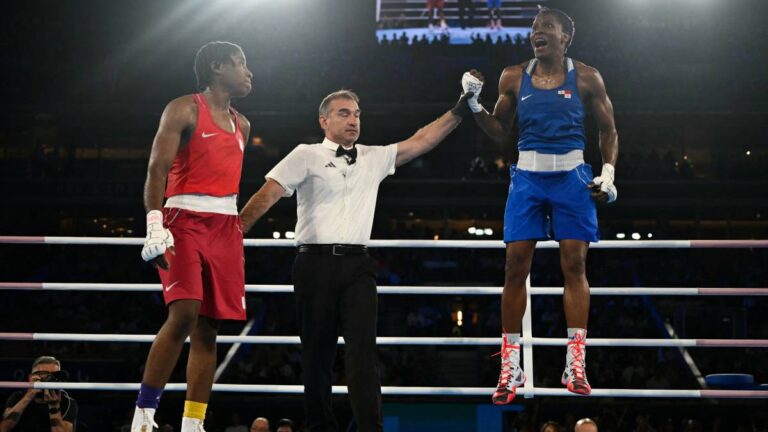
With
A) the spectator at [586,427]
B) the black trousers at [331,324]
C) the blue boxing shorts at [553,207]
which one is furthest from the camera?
the spectator at [586,427]

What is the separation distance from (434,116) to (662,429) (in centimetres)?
1146

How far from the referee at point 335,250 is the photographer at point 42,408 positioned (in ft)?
6.26

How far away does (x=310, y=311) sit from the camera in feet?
12.5

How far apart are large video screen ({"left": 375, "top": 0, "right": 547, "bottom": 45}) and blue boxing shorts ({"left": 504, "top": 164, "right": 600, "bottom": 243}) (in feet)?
66.3

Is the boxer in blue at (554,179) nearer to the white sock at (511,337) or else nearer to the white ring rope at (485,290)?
the white sock at (511,337)

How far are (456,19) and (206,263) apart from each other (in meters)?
22.0

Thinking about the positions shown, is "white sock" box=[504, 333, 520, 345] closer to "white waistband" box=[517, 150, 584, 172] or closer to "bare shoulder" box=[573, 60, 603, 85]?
"white waistband" box=[517, 150, 584, 172]

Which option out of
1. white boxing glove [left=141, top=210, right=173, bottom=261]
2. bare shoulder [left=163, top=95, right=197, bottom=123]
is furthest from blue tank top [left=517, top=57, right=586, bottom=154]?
white boxing glove [left=141, top=210, right=173, bottom=261]

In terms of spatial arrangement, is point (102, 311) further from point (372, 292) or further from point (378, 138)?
point (372, 292)

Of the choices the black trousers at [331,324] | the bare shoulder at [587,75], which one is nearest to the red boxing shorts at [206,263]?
the black trousers at [331,324]

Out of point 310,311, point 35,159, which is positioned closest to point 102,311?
point 35,159

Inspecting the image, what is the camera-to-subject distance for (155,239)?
135 inches

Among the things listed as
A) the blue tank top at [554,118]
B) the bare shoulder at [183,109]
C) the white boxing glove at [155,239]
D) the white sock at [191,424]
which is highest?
the blue tank top at [554,118]

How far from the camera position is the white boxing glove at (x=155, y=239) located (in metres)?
3.42
